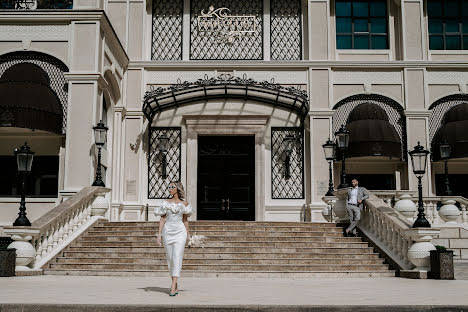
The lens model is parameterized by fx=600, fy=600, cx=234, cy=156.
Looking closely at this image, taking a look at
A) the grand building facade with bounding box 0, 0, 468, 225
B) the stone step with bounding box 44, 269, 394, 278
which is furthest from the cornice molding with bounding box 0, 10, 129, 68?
the stone step with bounding box 44, 269, 394, 278

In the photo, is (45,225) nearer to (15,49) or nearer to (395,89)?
(15,49)

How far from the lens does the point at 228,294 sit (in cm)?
955

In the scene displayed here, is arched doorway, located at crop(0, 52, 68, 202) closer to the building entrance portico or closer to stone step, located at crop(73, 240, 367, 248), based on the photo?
stone step, located at crop(73, 240, 367, 248)

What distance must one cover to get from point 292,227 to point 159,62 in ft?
32.3

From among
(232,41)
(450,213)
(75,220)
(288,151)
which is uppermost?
(232,41)

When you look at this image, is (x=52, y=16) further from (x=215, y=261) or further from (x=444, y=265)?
(x=444, y=265)

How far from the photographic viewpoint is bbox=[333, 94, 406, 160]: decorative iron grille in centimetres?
2336

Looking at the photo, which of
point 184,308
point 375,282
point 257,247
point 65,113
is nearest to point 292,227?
point 257,247

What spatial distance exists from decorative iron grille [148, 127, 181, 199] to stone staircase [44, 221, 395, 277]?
234 inches

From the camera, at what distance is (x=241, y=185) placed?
928 inches

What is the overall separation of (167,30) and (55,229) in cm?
1182

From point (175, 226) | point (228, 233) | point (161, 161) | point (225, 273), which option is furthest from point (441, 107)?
point (175, 226)

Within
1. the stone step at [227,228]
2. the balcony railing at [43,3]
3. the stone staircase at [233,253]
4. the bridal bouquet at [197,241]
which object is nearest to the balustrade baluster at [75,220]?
the stone staircase at [233,253]

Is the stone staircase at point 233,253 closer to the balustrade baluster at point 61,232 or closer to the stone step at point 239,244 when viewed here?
the stone step at point 239,244
